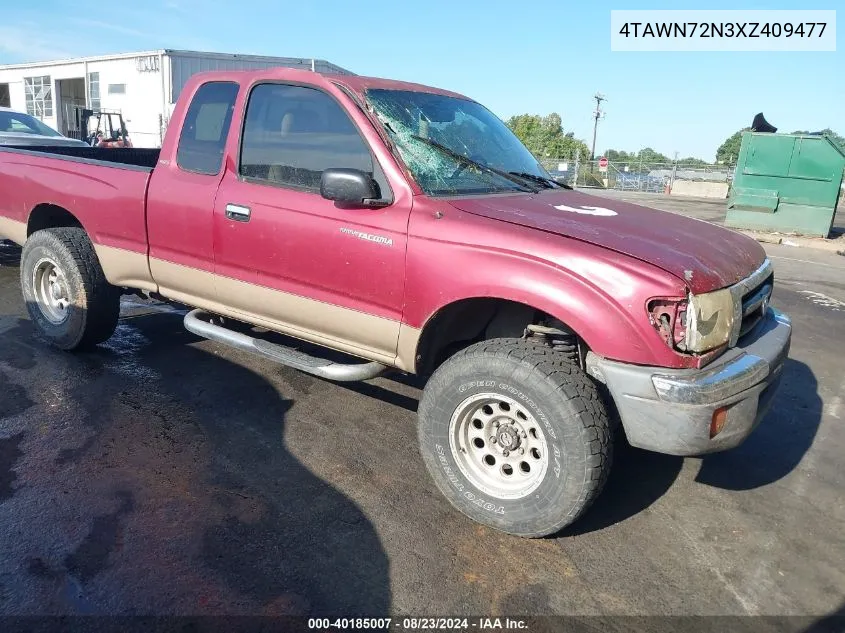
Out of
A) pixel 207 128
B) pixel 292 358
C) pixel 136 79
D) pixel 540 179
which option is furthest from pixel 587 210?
pixel 136 79

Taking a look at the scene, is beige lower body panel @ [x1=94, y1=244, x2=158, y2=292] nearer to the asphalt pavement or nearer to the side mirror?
the asphalt pavement

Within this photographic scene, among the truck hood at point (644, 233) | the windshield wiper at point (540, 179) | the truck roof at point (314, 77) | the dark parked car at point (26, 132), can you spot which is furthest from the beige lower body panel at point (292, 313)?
the dark parked car at point (26, 132)

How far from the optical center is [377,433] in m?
4.01

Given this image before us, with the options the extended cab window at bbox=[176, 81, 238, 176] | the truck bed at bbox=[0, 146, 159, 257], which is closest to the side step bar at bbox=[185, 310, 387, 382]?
the truck bed at bbox=[0, 146, 159, 257]

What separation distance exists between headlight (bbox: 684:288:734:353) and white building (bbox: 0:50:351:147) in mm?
→ 22198

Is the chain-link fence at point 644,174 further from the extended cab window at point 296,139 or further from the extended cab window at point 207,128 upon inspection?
the extended cab window at point 296,139

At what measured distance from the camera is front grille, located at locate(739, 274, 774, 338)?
3.13 m

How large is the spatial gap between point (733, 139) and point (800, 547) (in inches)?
3984

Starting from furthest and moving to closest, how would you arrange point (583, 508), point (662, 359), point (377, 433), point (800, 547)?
point (377, 433) < point (800, 547) < point (583, 508) < point (662, 359)

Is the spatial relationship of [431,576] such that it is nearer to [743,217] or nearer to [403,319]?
[403,319]

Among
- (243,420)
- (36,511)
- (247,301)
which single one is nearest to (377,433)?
(243,420)

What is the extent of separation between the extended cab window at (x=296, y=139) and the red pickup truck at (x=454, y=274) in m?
0.01

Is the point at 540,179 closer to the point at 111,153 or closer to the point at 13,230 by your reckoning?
the point at 111,153

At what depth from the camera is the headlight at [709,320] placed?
2668 millimetres
